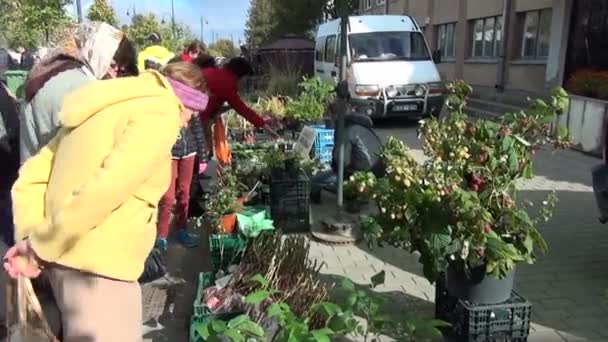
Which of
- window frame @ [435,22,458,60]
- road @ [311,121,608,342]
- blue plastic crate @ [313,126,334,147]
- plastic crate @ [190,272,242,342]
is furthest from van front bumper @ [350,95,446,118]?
window frame @ [435,22,458,60]

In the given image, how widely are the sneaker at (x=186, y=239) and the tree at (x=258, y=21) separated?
47136 millimetres

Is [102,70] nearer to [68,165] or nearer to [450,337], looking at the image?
[68,165]

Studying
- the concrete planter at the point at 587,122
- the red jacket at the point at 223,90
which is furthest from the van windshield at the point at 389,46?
the red jacket at the point at 223,90

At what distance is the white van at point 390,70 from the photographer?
1200 cm

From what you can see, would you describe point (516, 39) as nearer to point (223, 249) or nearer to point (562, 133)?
point (562, 133)

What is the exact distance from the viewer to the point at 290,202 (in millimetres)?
5250

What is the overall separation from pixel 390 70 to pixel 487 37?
291 inches

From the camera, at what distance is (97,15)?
1927cm

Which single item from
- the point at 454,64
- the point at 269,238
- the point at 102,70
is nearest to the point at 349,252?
the point at 269,238

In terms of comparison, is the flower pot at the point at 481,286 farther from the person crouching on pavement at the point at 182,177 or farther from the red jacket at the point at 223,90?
the red jacket at the point at 223,90

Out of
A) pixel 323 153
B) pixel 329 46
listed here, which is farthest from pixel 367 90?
pixel 323 153

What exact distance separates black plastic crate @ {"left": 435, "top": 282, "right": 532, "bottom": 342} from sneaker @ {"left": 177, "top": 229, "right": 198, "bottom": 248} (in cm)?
265

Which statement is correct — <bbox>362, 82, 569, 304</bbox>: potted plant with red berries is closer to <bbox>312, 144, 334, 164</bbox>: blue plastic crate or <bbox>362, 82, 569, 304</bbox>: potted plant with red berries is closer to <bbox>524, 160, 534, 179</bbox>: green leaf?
<bbox>524, 160, 534, 179</bbox>: green leaf

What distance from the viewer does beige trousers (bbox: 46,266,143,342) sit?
6.65 ft
